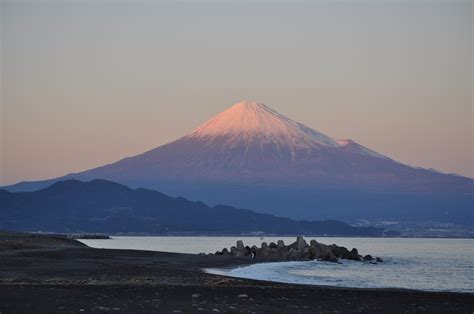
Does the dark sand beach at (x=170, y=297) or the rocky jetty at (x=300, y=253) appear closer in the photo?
the dark sand beach at (x=170, y=297)

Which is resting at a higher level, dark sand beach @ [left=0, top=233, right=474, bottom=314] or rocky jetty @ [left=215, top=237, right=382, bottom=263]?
rocky jetty @ [left=215, top=237, right=382, bottom=263]

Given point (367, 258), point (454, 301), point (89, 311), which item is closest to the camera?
point (89, 311)

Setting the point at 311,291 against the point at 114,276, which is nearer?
the point at 311,291

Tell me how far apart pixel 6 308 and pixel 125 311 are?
2806 millimetres

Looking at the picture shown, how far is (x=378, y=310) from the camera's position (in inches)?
840

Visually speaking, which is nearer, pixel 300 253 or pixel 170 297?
pixel 170 297

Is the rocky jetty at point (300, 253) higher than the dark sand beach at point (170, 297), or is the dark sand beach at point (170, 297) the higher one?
the rocky jetty at point (300, 253)

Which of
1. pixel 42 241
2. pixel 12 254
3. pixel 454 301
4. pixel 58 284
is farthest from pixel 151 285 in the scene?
pixel 42 241

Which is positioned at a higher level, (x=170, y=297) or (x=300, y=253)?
(x=300, y=253)

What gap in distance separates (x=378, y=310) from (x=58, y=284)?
398 inches

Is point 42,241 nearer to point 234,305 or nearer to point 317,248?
point 317,248

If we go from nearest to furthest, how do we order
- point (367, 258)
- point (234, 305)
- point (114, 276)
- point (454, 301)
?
point (234, 305), point (454, 301), point (114, 276), point (367, 258)

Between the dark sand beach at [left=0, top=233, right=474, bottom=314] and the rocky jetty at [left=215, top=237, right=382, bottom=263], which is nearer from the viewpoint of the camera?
the dark sand beach at [left=0, top=233, right=474, bottom=314]

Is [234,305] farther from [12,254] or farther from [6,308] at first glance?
[12,254]
